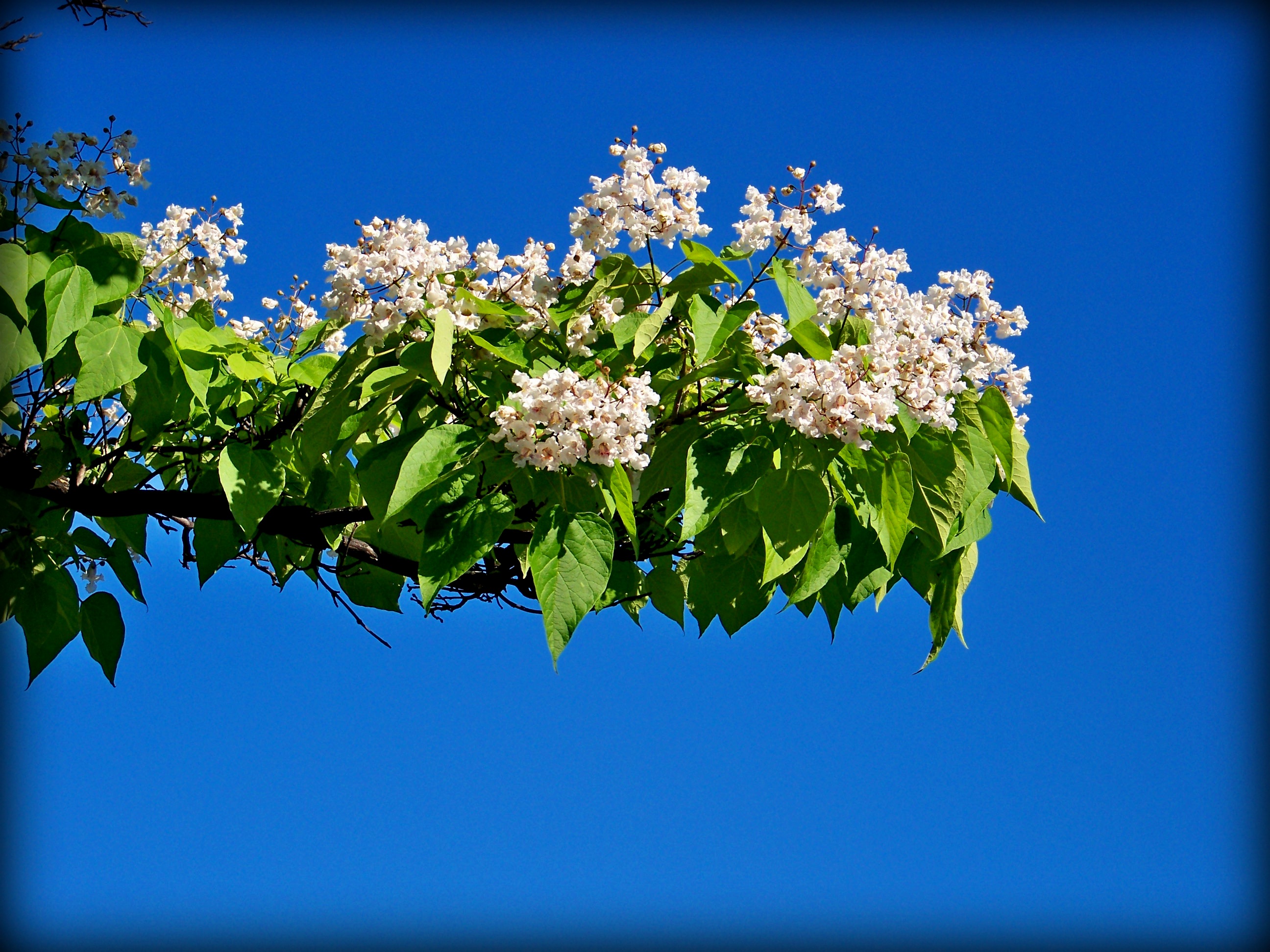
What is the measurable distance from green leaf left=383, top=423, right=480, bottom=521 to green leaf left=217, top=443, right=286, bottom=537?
0.33 meters

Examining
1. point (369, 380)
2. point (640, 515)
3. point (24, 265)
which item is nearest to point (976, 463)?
point (640, 515)

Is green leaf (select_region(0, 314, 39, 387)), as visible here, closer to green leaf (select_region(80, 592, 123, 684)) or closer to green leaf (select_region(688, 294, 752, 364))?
green leaf (select_region(80, 592, 123, 684))

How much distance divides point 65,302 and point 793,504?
4.18 ft

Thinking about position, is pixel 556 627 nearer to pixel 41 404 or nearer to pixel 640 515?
pixel 640 515

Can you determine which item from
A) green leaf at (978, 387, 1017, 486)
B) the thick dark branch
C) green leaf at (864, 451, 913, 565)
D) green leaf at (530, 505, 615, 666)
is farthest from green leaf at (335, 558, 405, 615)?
green leaf at (978, 387, 1017, 486)

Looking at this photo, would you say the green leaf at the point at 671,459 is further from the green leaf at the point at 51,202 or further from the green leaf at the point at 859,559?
the green leaf at the point at 51,202

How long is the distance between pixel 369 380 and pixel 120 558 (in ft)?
3.29

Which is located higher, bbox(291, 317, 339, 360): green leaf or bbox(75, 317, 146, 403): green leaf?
bbox(291, 317, 339, 360): green leaf

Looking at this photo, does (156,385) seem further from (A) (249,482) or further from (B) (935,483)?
(B) (935,483)

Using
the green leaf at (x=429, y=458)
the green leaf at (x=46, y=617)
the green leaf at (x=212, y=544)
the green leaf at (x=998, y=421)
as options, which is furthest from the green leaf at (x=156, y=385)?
the green leaf at (x=998, y=421)

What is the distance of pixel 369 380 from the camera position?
71.7 inches

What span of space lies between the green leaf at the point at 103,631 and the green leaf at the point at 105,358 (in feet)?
1.96

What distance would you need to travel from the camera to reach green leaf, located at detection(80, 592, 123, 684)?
2412 millimetres

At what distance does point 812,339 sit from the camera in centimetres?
174
